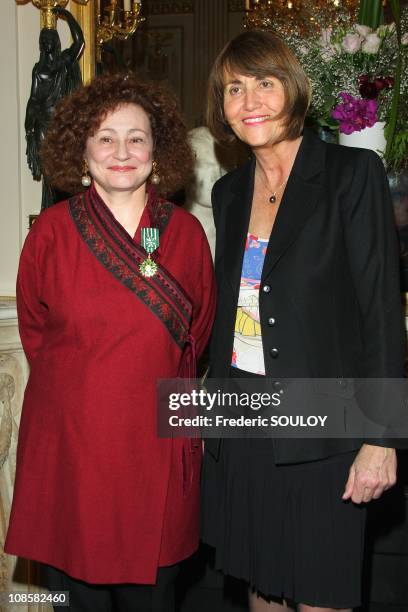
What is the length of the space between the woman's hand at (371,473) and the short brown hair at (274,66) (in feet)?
2.48

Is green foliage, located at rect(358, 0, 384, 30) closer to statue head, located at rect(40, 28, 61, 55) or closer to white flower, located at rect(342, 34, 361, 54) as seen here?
white flower, located at rect(342, 34, 361, 54)

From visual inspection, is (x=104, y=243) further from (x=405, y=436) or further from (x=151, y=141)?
(x=405, y=436)

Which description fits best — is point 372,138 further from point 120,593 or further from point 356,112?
point 120,593

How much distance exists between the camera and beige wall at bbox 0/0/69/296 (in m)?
2.34

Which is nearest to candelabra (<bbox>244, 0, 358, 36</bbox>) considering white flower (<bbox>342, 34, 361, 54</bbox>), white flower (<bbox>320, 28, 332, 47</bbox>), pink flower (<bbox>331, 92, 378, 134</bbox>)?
white flower (<bbox>320, 28, 332, 47</bbox>)

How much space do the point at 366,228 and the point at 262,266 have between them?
27cm

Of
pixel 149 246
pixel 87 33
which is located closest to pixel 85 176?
pixel 149 246

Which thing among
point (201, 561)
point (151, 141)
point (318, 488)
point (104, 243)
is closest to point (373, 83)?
point (151, 141)

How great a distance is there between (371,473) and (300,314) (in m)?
0.39

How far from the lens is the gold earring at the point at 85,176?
1.78 meters

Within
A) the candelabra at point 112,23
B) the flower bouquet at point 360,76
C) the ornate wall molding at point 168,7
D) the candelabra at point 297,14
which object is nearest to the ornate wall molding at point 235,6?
the ornate wall molding at point 168,7

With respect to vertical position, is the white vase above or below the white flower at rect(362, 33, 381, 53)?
below

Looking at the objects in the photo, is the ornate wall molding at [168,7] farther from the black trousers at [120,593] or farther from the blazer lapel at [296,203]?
the black trousers at [120,593]

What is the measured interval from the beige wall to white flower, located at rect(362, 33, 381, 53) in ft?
3.10
